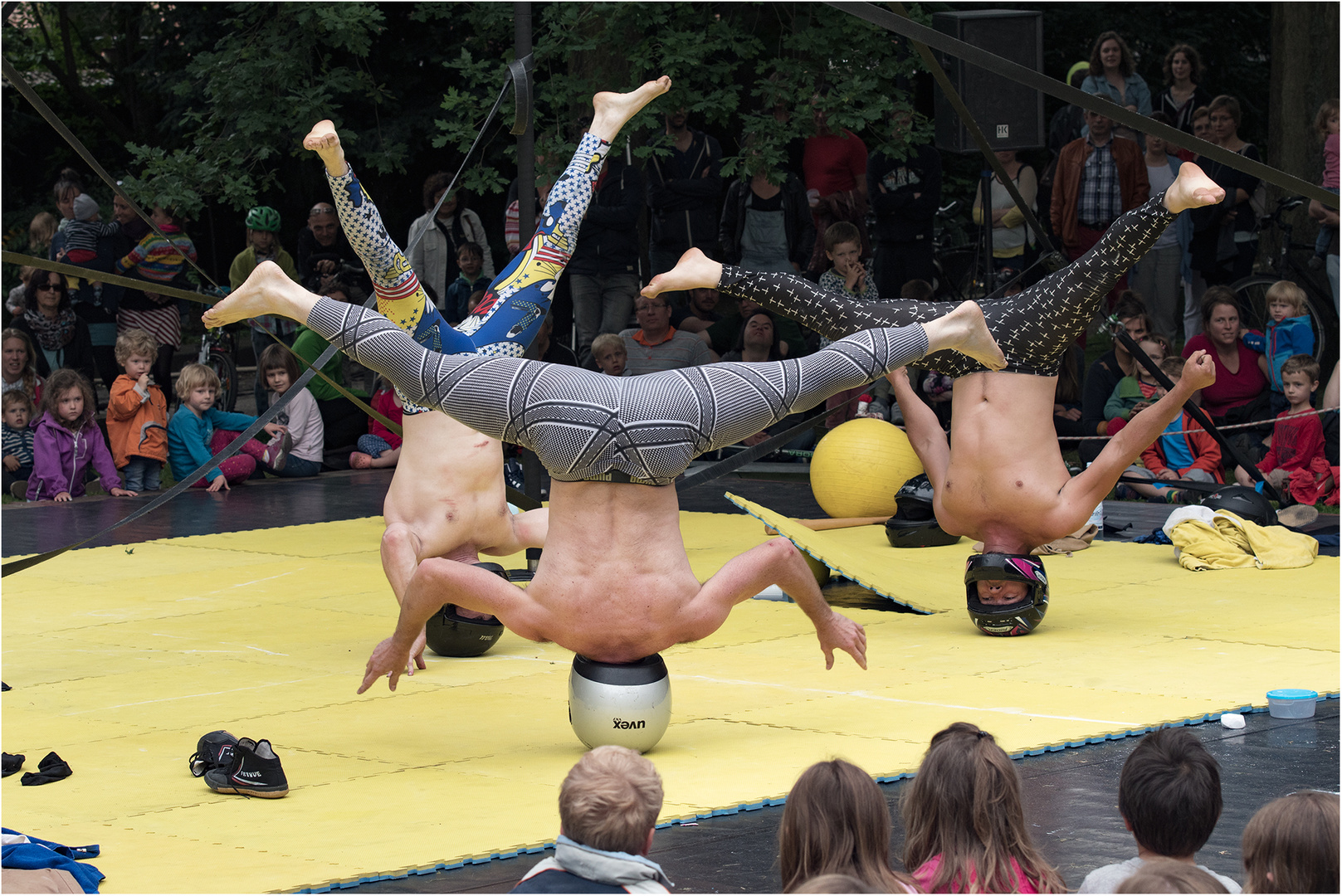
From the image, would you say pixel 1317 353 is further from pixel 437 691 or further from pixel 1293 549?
pixel 437 691

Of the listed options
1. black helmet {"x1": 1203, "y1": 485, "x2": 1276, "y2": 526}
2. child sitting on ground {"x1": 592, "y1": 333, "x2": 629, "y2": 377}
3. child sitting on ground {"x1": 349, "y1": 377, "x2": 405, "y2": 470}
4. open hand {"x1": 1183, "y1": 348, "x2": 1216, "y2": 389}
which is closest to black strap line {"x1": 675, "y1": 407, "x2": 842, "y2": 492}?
open hand {"x1": 1183, "y1": 348, "x2": 1216, "y2": 389}

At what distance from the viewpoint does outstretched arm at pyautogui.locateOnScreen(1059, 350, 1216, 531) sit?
573 cm

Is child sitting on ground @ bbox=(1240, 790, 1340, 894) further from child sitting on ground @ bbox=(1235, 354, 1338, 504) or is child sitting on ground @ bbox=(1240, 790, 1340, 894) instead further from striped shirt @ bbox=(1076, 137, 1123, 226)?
striped shirt @ bbox=(1076, 137, 1123, 226)

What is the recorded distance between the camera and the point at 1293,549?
7.69 m

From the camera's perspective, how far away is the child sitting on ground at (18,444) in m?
10.2

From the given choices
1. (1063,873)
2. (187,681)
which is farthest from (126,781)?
(1063,873)

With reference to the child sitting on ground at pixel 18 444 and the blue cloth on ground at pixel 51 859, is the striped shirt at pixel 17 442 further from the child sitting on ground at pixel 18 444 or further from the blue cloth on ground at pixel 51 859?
the blue cloth on ground at pixel 51 859

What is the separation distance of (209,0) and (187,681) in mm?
10460

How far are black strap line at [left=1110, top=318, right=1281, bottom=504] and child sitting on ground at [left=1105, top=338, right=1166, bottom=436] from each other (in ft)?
2.93

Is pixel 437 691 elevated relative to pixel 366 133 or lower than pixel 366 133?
lower

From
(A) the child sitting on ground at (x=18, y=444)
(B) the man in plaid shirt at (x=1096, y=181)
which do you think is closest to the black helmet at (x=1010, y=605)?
(B) the man in plaid shirt at (x=1096, y=181)

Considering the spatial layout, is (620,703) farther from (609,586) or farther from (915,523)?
(915,523)

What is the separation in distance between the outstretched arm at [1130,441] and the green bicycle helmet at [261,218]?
23.6 ft

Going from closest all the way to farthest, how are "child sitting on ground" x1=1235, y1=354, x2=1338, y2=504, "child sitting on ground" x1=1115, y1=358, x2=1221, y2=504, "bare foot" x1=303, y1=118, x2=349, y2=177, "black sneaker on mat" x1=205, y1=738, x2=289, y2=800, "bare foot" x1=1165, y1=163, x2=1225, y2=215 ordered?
"black sneaker on mat" x1=205, y1=738, x2=289, y2=800 → "bare foot" x1=303, y1=118, x2=349, y2=177 → "bare foot" x1=1165, y1=163, x2=1225, y2=215 → "child sitting on ground" x1=1235, y1=354, x2=1338, y2=504 → "child sitting on ground" x1=1115, y1=358, x2=1221, y2=504
